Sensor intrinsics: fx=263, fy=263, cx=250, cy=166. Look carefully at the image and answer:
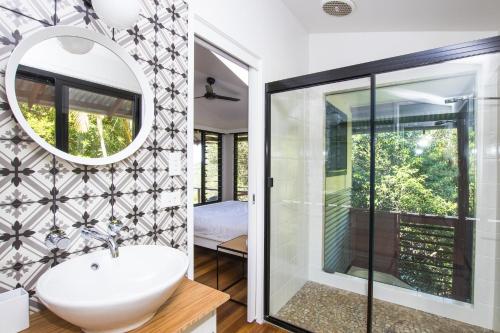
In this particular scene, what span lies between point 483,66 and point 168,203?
210 cm

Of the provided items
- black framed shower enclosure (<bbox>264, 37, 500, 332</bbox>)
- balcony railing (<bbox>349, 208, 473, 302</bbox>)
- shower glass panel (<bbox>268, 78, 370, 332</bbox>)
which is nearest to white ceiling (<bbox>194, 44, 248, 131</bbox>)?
black framed shower enclosure (<bbox>264, 37, 500, 332</bbox>)

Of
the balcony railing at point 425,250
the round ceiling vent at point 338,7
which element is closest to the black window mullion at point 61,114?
the round ceiling vent at point 338,7

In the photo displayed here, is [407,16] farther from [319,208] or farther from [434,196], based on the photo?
[319,208]

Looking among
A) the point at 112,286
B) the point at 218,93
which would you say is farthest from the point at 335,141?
the point at 218,93

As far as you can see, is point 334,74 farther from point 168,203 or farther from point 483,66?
point 168,203

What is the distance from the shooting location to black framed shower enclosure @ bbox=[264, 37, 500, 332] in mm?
1435

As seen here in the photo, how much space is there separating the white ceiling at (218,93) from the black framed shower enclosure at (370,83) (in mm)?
1057

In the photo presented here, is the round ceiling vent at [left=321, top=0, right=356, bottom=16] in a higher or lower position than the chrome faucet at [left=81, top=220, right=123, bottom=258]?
higher

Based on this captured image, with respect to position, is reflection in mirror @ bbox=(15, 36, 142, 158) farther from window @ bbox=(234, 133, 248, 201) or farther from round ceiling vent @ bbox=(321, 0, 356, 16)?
window @ bbox=(234, 133, 248, 201)

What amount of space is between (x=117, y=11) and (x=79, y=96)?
358mm

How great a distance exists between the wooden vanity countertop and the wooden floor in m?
1.27

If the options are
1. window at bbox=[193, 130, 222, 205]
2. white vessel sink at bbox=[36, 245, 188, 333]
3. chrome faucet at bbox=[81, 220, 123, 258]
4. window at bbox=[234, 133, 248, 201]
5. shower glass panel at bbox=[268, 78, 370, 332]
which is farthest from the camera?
window at bbox=[234, 133, 248, 201]

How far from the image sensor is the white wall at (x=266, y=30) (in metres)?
1.62

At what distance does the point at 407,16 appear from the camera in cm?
211
